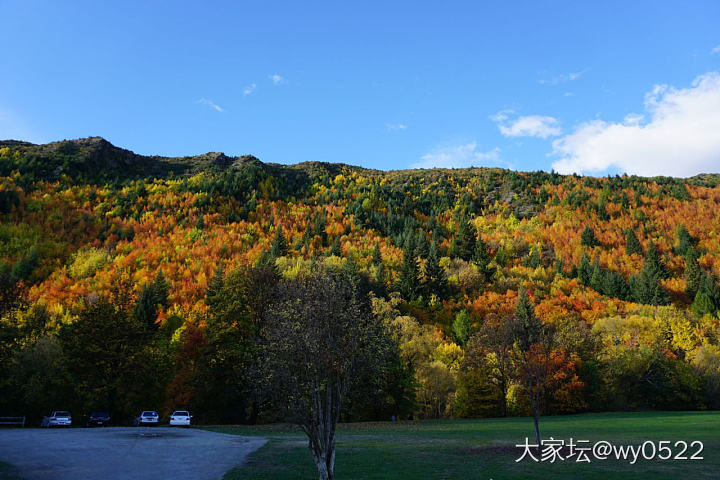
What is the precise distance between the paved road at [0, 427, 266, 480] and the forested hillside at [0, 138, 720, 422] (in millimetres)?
3673

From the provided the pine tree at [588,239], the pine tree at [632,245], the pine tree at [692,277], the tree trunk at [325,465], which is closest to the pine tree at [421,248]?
the pine tree at [588,239]

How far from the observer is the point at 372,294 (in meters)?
69.7

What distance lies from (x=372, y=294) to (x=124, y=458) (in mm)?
52655

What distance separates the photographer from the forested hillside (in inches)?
1937

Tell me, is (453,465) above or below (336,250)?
below

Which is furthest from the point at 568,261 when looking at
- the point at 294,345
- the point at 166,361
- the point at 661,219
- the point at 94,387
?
the point at 294,345

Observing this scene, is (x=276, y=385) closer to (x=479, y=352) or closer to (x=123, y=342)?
(x=123, y=342)

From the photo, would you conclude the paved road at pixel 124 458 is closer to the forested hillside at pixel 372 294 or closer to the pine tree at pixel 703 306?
the forested hillside at pixel 372 294

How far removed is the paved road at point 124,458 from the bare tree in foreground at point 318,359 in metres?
4.96

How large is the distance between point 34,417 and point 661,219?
20137 centimetres

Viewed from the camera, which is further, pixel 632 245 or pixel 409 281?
pixel 632 245

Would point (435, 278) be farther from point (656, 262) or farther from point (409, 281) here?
point (656, 262)

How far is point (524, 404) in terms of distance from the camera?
59.5 metres

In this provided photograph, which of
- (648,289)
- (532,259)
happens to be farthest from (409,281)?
(648,289)
